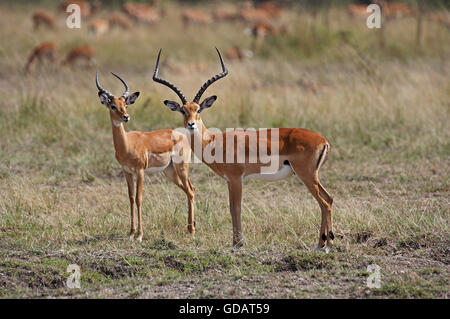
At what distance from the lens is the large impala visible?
5.69 m

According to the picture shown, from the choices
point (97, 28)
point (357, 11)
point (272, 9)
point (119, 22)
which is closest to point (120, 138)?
point (97, 28)

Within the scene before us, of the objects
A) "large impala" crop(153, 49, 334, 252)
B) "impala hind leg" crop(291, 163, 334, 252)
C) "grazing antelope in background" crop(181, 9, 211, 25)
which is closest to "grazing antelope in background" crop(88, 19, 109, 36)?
"grazing antelope in background" crop(181, 9, 211, 25)

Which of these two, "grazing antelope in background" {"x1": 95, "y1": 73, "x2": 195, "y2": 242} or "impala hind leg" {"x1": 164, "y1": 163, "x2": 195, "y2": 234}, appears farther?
"impala hind leg" {"x1": 164, "y1": 163, "x2": 195, "y2": 234}

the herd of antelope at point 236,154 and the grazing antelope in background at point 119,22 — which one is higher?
the grazing antelope in background at point 119,22

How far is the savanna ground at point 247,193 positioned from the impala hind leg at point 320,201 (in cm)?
11

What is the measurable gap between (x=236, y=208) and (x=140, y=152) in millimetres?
996

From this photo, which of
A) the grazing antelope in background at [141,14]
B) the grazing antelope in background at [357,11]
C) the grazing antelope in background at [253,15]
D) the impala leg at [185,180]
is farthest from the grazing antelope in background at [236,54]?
the impala leg at [185,180]

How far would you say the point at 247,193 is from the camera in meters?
7.43

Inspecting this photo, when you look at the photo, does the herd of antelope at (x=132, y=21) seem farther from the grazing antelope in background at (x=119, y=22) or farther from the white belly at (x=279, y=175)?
the white belly at (x=279, y=175)

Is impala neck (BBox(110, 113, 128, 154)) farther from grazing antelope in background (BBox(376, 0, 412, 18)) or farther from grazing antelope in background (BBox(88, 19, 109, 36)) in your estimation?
grazing antelope in background (BBox(376, 0, 412, 18))

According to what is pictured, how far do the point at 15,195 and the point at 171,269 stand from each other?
7.49ft

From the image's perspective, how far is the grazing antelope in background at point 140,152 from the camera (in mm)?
6129

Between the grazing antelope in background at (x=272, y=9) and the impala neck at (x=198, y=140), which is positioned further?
the grazing antelope in background at (x=272, y=9)

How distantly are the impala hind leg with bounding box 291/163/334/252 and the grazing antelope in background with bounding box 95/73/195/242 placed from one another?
45.7 inches
